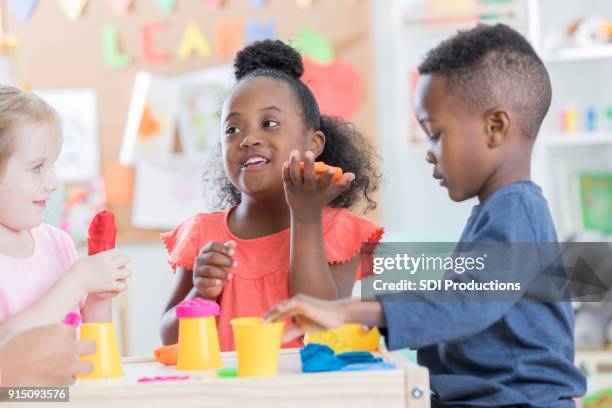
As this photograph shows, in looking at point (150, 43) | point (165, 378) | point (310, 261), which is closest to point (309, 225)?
point (310, 261)

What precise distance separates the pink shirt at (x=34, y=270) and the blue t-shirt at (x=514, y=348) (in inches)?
18.1

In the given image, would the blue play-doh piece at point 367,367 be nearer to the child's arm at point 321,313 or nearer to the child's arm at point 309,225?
the child's arm at point 321,313

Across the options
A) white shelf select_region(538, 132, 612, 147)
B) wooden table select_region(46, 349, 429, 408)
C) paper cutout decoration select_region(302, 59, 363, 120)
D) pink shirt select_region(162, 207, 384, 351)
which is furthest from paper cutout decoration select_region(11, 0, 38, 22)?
wooden table select_region(46, 349, 429, 408)

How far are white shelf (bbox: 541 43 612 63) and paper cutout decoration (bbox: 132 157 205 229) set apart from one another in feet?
4.07

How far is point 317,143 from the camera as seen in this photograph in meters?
1.31

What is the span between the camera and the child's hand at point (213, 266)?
106 cm

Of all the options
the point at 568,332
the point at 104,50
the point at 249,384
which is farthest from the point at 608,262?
the point at 104,50

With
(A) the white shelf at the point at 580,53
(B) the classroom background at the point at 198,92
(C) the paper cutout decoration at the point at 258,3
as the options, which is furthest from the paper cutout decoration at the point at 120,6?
(A) the white shelf at the point at 580,53

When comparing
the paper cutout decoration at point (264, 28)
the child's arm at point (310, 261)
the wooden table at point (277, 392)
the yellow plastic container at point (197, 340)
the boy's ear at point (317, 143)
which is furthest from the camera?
the paper cutout decoration at point (264, 28)

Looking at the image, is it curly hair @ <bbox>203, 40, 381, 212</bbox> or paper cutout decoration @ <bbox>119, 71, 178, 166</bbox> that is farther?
paper cutout decoration @ <bbox>119, 71, 178, 166</bbox>

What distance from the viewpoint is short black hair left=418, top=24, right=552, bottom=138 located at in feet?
3.42

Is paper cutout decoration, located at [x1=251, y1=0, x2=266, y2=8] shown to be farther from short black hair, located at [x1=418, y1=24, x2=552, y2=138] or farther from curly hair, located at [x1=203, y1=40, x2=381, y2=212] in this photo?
short black hair, located at [x1=418, y1=24, x2=552, y2=138]

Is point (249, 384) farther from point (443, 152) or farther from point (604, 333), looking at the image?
point (604, 333)

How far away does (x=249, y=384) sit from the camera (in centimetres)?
78
